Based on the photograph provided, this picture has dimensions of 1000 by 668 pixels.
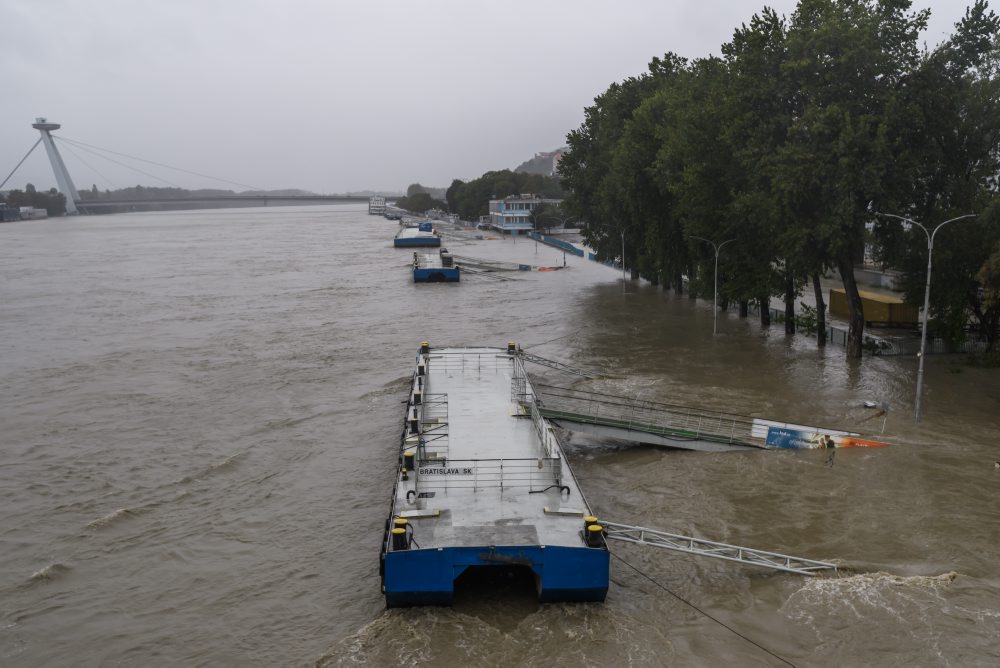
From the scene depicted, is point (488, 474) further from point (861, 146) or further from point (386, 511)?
point (861, 146)

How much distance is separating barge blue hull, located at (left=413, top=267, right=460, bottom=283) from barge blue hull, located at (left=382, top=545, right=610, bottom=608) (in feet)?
187

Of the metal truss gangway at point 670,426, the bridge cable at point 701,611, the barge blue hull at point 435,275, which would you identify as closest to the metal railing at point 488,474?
the bridge cable at point 701,611

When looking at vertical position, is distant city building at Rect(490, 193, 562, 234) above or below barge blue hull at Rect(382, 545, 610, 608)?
above

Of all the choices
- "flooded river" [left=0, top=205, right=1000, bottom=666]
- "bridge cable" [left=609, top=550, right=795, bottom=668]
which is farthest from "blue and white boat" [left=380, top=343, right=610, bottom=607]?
"bridge cable" [left=609, top=550, right=795, bottom=668]

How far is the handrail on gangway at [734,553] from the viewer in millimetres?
15391

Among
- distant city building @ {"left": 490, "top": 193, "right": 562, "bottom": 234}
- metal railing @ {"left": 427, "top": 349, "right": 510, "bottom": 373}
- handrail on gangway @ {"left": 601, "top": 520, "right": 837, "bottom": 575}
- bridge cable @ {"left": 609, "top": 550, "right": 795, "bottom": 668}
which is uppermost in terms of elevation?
distant city building @ {"left": 490, "top": 193, "right": 562, "bottom": 234}

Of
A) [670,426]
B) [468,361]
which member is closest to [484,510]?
[670,426]

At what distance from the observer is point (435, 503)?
637 inches

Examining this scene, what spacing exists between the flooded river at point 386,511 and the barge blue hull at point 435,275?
2796 centimetres

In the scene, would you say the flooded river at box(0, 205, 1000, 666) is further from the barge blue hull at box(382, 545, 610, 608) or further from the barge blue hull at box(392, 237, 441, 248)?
the barge blue hull at box(392, 237, 441, 248)

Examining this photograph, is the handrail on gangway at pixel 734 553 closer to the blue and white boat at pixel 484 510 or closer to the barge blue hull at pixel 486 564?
the blue and white boat at pixel 484 510

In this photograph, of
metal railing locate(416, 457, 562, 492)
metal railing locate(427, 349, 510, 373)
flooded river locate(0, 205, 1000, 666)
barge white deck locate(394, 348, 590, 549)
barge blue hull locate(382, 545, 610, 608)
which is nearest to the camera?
flooded river locate(0, 205, 1000, 666)

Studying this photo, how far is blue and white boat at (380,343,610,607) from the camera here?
1398cm

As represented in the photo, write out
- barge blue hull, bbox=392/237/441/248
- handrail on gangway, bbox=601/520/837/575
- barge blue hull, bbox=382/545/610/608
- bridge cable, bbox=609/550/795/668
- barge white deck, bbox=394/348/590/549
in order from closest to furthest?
bridge cable, bbox=609/550/795/668
barge blue hull, bbox=382/545/610/608
barge white deck, bbox=394/348/590/549
handrail on gangway, bbox=601/520/837/575
barge blue hull, bbox=392/237/441/248
